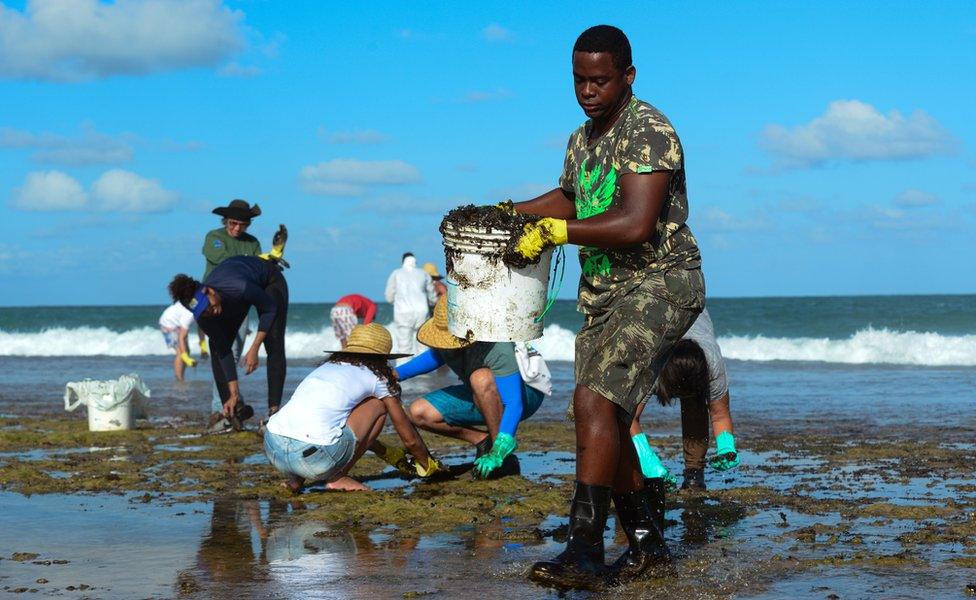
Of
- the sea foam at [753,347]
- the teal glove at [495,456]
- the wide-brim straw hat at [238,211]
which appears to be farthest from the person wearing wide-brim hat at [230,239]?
the sea foam at [753,347]

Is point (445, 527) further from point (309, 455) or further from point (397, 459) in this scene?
point (397, 459)

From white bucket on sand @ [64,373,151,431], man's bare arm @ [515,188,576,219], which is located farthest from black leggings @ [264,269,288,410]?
man's bare arm @ [515,188,576,219]

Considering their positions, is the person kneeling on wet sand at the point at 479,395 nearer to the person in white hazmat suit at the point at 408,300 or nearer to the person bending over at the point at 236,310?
the person bending over at the point at 236,310

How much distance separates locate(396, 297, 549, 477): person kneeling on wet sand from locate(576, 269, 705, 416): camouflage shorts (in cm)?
285

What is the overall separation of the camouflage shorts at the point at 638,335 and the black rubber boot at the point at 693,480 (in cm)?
263

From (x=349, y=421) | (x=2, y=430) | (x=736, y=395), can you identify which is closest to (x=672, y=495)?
(x=349, y=421)

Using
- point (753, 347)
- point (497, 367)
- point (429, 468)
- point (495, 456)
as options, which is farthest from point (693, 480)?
point (753, 347)

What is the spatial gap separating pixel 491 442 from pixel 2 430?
17.1 ft

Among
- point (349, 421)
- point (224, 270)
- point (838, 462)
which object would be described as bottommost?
point (838, 462)

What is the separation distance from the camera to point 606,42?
13.9ft

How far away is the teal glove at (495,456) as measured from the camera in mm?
7160

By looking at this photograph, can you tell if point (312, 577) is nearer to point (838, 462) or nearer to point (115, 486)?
point (115, 486)

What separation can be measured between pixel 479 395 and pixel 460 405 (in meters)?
0.31

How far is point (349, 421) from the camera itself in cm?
666
